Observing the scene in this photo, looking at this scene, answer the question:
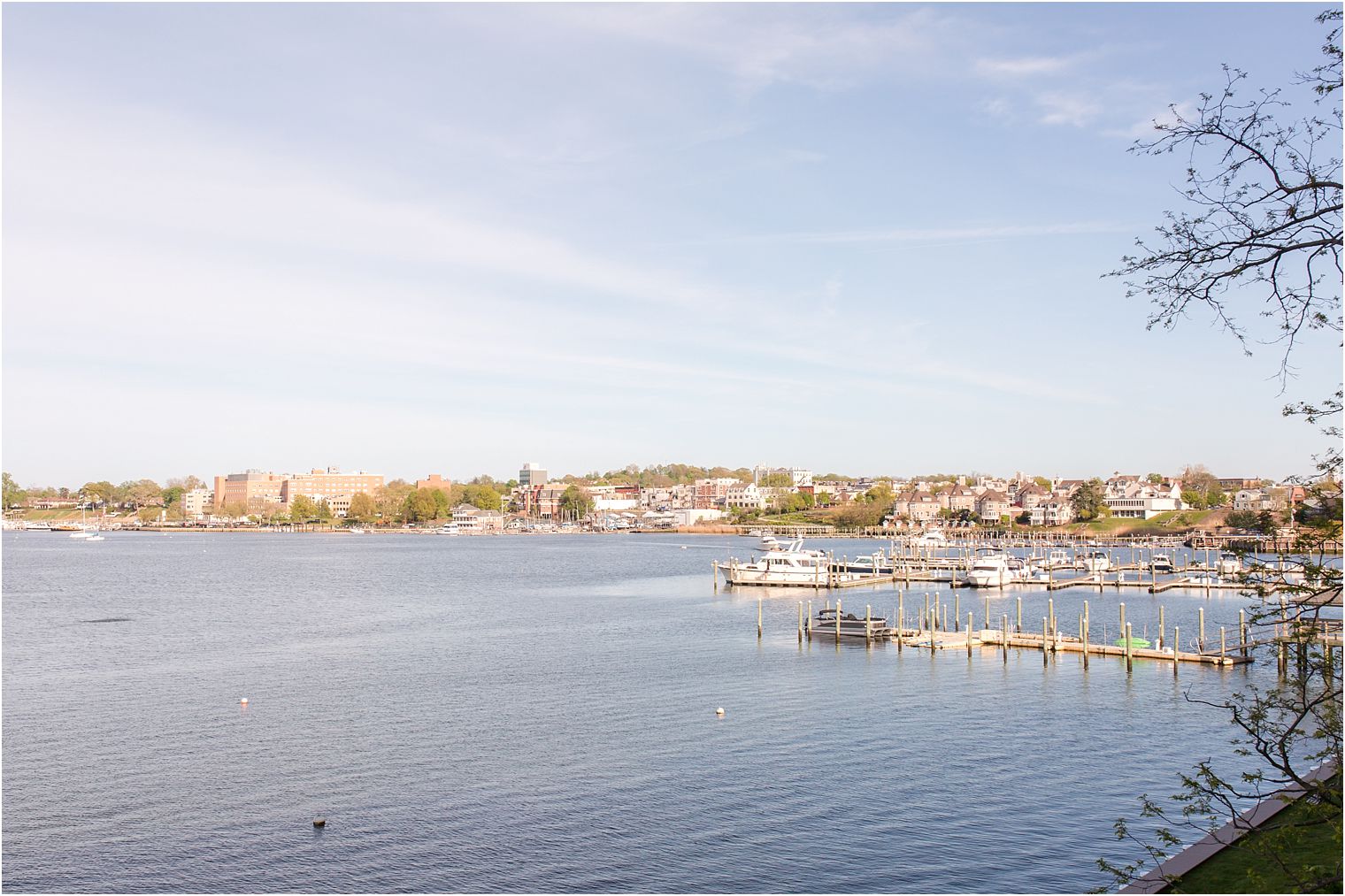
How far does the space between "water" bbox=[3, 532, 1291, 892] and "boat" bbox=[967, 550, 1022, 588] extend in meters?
24.1

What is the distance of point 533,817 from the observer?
26.1m

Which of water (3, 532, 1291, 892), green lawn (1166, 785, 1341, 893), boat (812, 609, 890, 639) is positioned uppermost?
green lawn (1166, 785, 1341, 893)

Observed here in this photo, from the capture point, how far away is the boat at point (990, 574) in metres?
87.3

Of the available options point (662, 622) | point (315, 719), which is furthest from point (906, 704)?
point (662, 622)

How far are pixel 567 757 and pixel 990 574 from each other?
62986 millimetres

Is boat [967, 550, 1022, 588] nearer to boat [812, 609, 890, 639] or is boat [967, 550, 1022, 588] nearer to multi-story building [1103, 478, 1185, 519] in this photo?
boat [812, 609, 890, 639]

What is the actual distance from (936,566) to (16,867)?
93915 mm

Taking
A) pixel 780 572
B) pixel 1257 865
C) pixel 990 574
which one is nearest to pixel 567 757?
pixel 1257 865

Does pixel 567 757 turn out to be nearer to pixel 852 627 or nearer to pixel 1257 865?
pixel 1257 865

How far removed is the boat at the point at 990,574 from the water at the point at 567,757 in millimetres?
24150

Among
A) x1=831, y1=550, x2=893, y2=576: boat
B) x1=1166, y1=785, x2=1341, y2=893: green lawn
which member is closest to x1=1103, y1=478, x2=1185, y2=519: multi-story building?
x1=831, y1=550, x2=893, y2=576: boat

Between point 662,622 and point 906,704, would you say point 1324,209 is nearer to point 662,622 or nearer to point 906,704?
point 906,704

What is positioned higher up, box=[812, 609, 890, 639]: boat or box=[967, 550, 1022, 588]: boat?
box=[967, 550, 1022, 588]: boat

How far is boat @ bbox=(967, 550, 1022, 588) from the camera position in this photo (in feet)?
286
